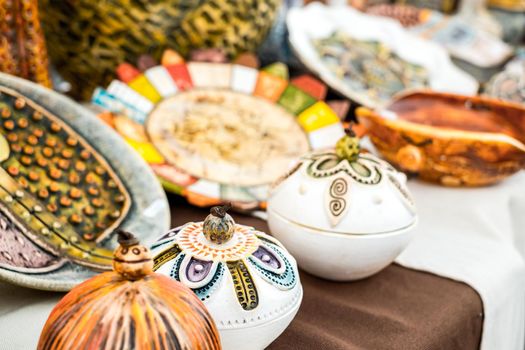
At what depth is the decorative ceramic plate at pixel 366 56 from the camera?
1.41 meters

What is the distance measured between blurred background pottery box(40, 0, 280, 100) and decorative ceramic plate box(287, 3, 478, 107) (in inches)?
8.0

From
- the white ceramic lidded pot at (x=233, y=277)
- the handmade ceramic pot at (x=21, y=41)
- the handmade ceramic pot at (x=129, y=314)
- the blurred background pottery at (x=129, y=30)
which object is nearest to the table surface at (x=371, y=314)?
the white ceramic lidded pot at (x=233, y=277)

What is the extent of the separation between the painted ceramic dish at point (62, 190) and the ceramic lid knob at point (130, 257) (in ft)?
0.84

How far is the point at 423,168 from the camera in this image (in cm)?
114

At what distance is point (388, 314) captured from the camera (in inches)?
28.3

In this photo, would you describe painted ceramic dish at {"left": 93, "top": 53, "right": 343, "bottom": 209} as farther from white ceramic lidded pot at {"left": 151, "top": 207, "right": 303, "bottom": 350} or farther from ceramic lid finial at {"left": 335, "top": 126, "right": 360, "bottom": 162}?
white ceramic lidded pot at {"left": 151, "top": 207, "right": 303, "bottom": 350}

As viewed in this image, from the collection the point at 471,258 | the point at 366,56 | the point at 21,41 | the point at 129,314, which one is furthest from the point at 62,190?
the point at 366,56

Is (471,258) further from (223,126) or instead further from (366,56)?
(366,56)

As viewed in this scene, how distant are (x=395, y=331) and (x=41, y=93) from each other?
23.4 inches

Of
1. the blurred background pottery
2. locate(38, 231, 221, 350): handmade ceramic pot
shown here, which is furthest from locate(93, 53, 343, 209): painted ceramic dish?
locate(38, 231, 221, 350): handmade ceramic pot

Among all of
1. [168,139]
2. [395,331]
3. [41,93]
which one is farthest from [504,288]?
[41,93]

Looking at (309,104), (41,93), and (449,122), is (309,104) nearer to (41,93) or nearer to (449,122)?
(449,122)

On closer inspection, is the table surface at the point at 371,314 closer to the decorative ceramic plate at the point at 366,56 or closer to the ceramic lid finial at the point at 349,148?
the ceramic lid finial at the point at 349,148

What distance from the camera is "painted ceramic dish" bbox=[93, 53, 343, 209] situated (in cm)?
98
